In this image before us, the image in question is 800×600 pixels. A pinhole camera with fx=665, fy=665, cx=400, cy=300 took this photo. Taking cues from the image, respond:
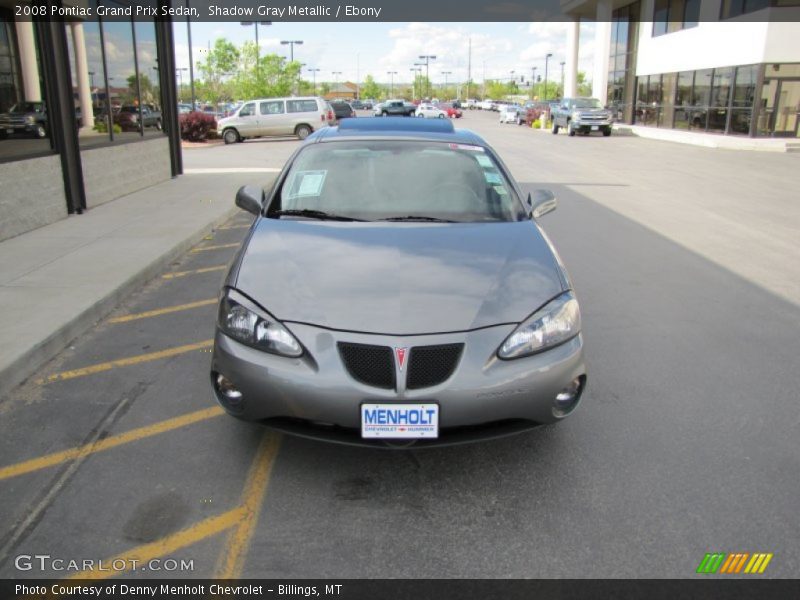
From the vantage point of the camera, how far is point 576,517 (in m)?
2.95

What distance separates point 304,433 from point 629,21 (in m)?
46.0

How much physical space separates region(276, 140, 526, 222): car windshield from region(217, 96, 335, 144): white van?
86.3ft

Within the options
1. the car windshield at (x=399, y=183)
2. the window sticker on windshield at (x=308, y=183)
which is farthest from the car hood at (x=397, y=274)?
the window sticker on windshield at (x=308, y=183)

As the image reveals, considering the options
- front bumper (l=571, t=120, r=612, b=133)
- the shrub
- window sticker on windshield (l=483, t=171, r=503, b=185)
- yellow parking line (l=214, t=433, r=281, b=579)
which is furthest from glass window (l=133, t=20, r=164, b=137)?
front bumper (l=571, t=120, r=612, b=133)

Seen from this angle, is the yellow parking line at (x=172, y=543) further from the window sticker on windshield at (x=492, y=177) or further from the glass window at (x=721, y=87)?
the glass window at (x=721, y=87)

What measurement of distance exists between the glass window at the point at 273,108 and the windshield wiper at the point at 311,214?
27426mm

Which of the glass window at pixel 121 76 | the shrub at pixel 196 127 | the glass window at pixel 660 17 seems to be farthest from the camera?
the glass window at pixel 660 17

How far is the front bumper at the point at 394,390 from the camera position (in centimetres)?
288

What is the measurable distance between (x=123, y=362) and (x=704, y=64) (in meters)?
32.6

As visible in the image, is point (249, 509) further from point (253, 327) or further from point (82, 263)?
point (82, 263)

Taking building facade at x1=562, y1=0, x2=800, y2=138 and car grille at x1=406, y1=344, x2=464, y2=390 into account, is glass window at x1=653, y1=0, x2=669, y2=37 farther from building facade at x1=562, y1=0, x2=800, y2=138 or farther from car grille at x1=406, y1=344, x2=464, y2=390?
car grille at x1=406, y1=344, x2=464, y2=390

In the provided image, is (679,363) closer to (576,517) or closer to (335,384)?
(576,517)

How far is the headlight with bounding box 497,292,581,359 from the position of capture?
3031 millimetres

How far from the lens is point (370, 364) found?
2.93 m
